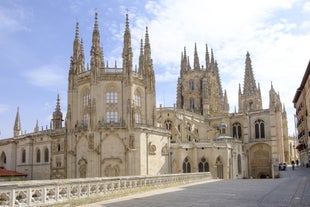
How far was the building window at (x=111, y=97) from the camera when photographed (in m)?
46.7

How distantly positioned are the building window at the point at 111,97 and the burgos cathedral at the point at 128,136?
13 cm

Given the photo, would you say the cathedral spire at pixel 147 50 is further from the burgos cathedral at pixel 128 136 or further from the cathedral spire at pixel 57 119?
the cathedral spire at pixel 57 119

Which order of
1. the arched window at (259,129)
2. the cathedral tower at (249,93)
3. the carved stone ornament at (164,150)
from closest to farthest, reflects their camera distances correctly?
the carved stone ornament at (164,150), the arched window at (259,129), the cathedral tower at (249,93)

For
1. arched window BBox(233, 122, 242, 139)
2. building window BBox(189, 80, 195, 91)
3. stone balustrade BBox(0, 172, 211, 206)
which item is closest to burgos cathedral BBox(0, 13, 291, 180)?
arched window BBox(233, 122, 242, 139)

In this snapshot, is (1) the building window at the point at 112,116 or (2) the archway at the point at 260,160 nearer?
(1) the building window at the point at 112,116

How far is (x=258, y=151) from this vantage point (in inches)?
2857

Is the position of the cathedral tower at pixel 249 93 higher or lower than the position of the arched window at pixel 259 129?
higher

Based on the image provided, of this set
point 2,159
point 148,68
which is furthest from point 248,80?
point 2,159

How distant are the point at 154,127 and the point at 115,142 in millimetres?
6328

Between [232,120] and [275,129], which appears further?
[232,120]

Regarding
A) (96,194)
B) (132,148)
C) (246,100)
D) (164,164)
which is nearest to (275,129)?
(246,100)

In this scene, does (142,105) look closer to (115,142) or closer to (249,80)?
(115,142)

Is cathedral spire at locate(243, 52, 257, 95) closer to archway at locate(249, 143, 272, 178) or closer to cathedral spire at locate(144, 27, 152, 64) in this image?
archway at locate(249, 143, 272, 178)

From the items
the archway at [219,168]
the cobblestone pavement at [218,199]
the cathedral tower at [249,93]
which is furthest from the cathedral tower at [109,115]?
the cathedral tower at [249,93]
